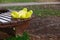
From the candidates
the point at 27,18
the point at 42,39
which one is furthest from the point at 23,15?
the point at 42,39

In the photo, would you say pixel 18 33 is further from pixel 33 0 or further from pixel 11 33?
pixel 33 0

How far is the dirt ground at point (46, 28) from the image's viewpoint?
4867 millimetres

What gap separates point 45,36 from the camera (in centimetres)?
481

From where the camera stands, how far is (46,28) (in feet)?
17.8

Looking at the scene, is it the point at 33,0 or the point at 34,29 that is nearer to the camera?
the point at 34,29

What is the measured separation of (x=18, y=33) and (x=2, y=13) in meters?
0.41

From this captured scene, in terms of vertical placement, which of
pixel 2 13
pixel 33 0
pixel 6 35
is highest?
pixel 2 13

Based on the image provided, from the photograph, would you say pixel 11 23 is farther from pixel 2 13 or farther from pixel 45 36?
pixel 45 36

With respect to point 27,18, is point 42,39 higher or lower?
lower

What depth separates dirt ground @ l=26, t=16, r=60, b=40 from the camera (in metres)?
4.87

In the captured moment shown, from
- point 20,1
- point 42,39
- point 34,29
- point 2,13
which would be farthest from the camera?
point 20,1

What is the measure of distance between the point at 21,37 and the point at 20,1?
20.8ft

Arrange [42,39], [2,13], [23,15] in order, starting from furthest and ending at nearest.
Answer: [42,39] → [2,13] → [23,15]

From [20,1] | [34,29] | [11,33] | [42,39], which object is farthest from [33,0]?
[11,33]
